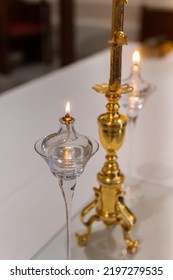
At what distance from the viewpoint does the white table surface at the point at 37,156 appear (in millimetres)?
636

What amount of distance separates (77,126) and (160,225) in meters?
0.32

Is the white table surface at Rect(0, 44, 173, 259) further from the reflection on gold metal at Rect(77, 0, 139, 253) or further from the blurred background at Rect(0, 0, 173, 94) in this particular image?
the blurred background at Rect(0, 0, 173, 94)

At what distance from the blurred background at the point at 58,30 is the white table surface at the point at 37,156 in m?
1.59

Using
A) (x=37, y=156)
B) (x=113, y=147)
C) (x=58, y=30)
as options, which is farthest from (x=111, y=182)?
(x=58, y=30)

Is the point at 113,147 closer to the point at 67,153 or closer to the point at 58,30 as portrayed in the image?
the point at 67,153

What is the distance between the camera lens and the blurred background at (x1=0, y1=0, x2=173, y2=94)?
2.73 m

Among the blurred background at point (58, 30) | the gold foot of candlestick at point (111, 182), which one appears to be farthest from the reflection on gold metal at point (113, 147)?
the blurred background at point (58, 30)

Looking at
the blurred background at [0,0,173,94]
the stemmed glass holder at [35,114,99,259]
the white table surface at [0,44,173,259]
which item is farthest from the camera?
the blurred background at [0,0,173,94]

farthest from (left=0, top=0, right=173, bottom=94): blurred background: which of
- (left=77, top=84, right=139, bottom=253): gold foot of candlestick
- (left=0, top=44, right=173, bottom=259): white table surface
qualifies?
(left=77, top=84, right=139, bottom=253): gold foot of candlestick

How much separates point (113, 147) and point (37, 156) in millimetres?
250

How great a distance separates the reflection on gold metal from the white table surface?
0.08 meters
